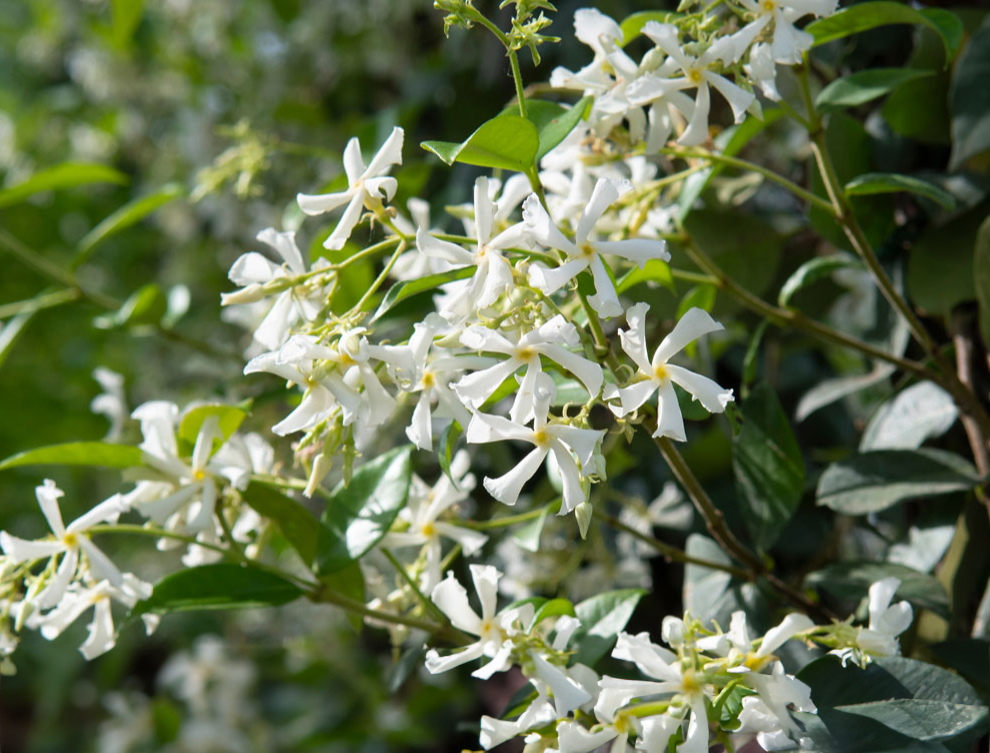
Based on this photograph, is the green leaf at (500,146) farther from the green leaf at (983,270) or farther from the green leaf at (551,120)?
the green leaf at (983,270)

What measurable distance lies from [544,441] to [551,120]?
175 mm

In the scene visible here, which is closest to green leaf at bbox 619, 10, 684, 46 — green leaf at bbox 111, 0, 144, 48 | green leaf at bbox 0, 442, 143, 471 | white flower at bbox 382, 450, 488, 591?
white flower at bbox 382, 450, 488, 591

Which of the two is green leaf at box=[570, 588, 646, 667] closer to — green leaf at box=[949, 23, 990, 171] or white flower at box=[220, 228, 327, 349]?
white flower at box=[220, 228, 327, 349]

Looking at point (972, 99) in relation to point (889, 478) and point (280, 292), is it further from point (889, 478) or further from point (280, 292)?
point (280, 292)

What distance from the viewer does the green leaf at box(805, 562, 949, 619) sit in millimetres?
547

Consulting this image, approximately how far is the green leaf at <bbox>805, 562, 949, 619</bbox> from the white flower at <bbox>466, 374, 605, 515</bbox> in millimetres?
264

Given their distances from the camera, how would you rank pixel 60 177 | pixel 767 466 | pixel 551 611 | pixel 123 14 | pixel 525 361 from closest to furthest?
pixel 525 361 < pixel 551 611 < pixel 767 466 < pixel 60 177 < pixel 123 14

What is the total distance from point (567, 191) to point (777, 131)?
1.89 feet

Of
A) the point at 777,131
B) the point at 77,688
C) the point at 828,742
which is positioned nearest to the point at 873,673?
the point at 828,742

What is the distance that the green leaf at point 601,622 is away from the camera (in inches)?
20.8

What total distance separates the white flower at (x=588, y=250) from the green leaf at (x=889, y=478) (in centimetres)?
30

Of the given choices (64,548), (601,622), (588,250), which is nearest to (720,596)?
(601,622)

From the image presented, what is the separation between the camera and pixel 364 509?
1.82ft

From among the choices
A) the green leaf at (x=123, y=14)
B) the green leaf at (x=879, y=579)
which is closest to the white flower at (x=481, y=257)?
the green leaf at (x=879, y=579)
